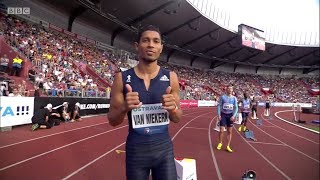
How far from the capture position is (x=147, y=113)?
8.55ft

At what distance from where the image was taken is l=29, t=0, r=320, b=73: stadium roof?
25.9m

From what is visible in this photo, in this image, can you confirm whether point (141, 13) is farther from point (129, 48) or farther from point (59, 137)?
point (59, 137)

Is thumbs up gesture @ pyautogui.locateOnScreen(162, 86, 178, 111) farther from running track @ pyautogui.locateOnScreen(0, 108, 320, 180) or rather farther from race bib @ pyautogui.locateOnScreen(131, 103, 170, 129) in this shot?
running track @ pyautogui.locateOnScreen(0, 108, 320, 180)

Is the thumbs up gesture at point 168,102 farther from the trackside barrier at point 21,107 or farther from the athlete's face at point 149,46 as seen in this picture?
the trackside barrier at point 21,107

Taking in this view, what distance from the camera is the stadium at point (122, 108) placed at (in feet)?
8.54

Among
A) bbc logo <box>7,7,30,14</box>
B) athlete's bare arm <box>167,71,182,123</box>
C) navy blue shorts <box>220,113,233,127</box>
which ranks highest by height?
bbc logo <box>7,7,30,14</box>

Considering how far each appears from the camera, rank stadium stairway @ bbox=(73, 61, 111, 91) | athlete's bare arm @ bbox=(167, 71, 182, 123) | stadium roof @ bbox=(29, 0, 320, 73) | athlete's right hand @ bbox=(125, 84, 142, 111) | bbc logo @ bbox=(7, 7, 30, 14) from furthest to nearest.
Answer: stadium roof @ bbox=(29, 0, 320, 73)
stadium stairway @ bbox=(73, 61, 111, 91)
bbc logo @ bbox=(7, 7, 30, 14)
athlete's bare arm @ bbox=(167, 71, 182, 123)
athlete's right hand @ bbox=(125, 84, 142, 111)

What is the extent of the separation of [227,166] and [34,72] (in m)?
11.8

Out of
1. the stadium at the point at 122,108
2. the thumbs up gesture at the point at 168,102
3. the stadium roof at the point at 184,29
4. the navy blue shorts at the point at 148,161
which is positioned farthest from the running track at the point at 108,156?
the stadium roof at the point at 184,29

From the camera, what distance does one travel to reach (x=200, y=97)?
3878 cm

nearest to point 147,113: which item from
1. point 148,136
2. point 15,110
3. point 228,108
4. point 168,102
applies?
point 148,136

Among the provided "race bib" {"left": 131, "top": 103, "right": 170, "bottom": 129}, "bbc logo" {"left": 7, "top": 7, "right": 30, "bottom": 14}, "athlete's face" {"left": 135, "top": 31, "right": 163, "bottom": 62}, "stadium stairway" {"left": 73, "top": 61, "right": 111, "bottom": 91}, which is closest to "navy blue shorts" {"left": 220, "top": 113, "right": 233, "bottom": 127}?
"race bib" {"left": 131, "top": 103, "right": 170, "bottom": 129}

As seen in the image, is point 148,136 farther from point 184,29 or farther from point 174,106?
point 184,29

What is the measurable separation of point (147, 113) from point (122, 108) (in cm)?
28
